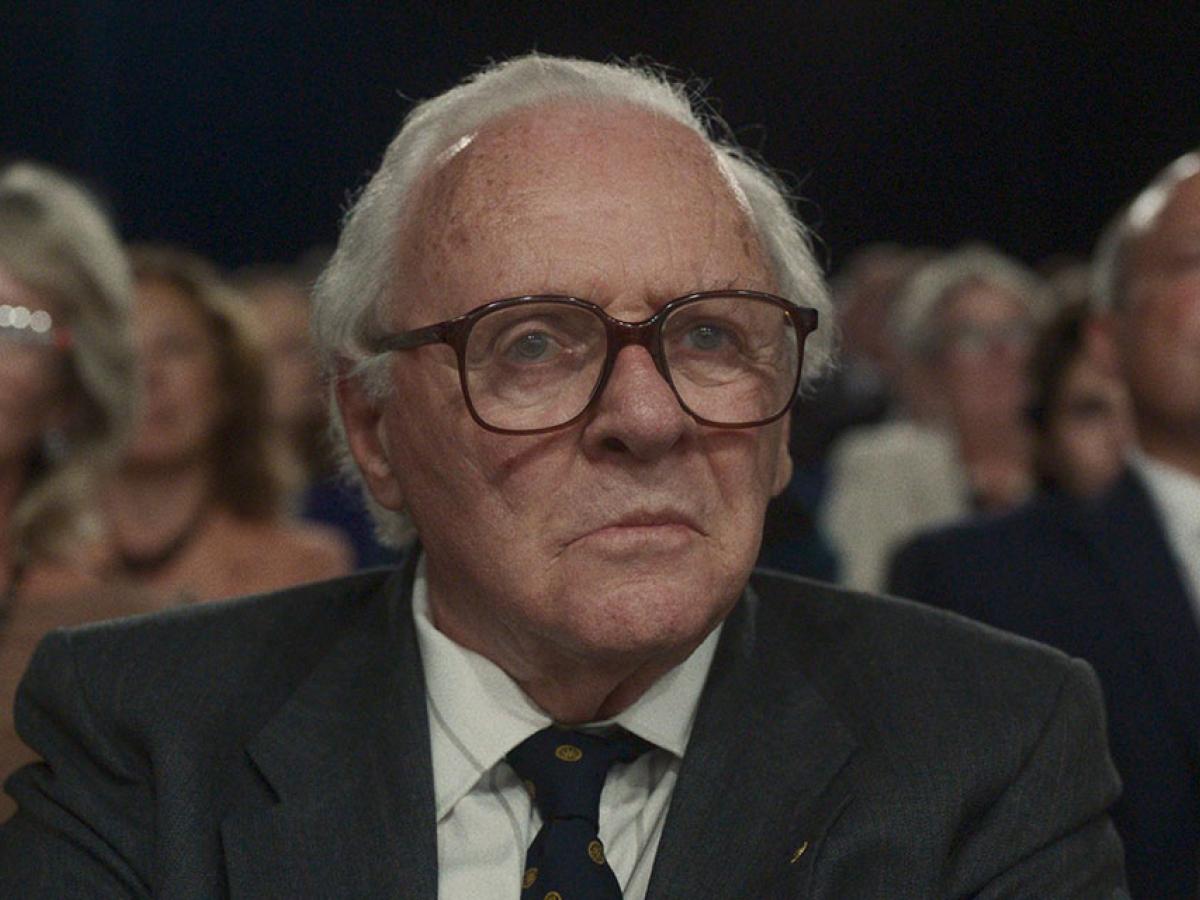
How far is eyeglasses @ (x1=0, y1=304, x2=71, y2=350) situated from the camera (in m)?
2.56

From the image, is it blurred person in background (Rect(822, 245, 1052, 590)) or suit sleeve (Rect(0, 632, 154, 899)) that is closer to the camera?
suit sleeve (Rect(0, 632, 154, 899))

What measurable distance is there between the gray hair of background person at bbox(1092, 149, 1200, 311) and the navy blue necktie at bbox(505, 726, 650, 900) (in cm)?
140

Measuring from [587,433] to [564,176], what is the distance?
0.78 ft

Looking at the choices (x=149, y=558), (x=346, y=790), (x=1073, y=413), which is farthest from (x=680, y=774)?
(x=1073, y=413)

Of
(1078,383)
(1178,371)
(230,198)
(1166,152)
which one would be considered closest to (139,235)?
(230,198)

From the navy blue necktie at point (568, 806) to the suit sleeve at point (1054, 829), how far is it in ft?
1.07

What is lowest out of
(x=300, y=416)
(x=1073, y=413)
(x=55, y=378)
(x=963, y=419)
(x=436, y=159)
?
(x=300, y=416)

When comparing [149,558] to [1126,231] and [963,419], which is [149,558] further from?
[963,419]

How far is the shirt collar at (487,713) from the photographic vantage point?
A: 1.57 metres

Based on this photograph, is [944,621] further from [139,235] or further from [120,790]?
[139,235]

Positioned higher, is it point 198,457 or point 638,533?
point 638,533

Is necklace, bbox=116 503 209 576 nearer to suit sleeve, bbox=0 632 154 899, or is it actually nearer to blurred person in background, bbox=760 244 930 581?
blurred person in background, bbox=760 244 930 581

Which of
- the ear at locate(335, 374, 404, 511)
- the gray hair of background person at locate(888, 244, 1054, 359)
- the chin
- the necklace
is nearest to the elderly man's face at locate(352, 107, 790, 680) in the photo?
the chin

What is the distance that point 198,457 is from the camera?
3.69m
